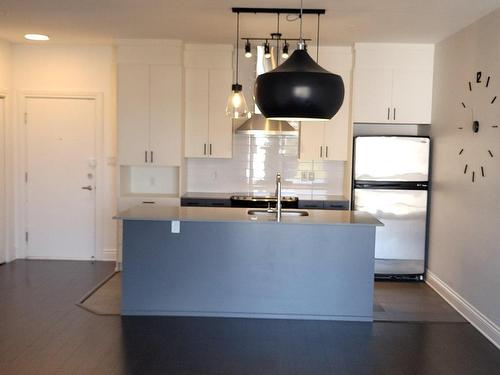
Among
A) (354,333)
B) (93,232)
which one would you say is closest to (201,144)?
(93,232)

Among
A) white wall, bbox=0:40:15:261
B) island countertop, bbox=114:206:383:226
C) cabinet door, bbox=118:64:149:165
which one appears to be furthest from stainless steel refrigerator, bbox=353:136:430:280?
white wall, bbox=0:40:15:261

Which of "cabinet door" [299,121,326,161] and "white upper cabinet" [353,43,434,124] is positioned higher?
"white upper cabinet" [353,43,434,124]

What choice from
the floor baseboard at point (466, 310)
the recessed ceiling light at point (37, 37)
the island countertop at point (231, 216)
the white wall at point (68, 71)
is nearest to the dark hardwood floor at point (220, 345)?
the floor baseboard at point (466, 310)

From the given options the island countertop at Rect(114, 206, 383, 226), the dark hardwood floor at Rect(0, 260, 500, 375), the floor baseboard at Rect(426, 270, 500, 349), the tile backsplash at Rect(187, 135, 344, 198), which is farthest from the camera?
the tile backsplash at Rect(187, 135, 344, 198)

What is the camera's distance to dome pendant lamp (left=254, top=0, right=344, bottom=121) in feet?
7.80

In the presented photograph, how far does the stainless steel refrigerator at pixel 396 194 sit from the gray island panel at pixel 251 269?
1.53 meters

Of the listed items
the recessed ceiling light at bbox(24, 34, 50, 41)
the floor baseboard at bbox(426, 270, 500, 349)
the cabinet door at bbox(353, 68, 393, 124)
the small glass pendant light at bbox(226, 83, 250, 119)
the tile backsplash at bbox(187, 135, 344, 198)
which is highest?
the recessed ceiling light at bbox(24, 34, 50, 41)

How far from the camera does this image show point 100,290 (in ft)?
17.6

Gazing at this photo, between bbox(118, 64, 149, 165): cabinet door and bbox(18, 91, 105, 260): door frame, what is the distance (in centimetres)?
49

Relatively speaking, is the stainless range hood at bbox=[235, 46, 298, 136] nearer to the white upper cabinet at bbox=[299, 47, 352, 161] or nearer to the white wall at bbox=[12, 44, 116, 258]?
the white upper cabinet at bbox=[299, 47, 352, 161]

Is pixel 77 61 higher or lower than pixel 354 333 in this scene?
higher

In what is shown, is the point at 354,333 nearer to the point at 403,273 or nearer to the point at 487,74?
the point at 403,273

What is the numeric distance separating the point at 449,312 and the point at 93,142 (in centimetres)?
457

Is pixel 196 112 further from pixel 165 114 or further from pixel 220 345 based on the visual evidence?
pixel 220 345
